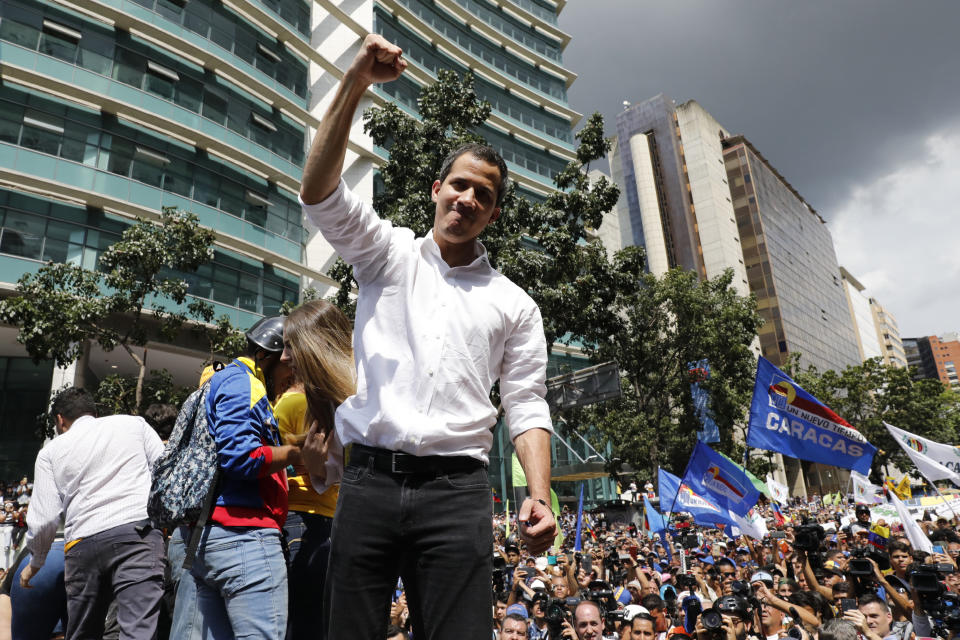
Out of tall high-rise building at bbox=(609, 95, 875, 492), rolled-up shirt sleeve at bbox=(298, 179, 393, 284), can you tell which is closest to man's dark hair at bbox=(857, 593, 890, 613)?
rolled-up shirt sleeve at bbox=(298, 179, 393, 284)

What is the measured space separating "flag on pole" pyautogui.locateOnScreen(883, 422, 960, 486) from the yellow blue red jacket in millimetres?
10946

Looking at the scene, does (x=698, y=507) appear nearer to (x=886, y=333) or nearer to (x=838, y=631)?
(x=838, y=631)

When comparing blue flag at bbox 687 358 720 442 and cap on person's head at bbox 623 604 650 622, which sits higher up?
blue flag at bbox 687 358 720 442

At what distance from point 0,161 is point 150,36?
6.69 metres

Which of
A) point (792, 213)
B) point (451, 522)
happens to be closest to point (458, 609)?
point (451, 522)

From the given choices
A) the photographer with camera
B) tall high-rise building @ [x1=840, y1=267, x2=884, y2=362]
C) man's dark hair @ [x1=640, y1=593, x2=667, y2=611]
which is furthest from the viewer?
tall high-rise building @ [x1=840, y1=267, x2=884, y2=362]

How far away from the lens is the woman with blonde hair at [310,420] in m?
2.07

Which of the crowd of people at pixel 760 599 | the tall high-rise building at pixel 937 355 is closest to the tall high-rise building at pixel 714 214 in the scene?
the crowd of people at pixel 760 599

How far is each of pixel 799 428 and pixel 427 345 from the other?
10085 millimetres

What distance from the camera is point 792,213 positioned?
76750mm

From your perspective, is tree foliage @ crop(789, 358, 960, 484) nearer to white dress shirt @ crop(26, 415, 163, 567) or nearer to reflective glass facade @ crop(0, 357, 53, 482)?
reflective glass facade @ crop(0, 357, 53, 482)

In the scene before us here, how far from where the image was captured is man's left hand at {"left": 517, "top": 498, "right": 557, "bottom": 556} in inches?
61.8

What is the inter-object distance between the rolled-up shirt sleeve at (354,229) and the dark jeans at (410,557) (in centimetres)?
58

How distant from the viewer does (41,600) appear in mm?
3441
